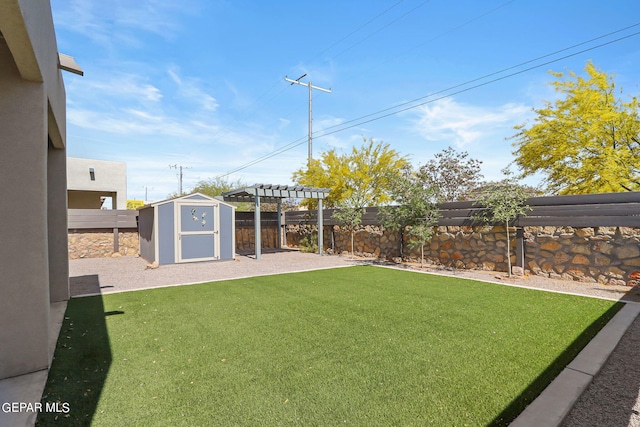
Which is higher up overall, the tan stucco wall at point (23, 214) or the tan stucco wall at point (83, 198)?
the tan stucco wall at point (83, 198)

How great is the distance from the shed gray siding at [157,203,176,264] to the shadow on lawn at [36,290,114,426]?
17.6 ft

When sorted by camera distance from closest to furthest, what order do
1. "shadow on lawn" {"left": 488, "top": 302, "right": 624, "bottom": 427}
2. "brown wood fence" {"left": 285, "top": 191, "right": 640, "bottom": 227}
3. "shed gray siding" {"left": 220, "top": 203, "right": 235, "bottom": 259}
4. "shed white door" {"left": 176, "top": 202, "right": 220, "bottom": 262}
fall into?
"shadow on lawn" {"left": 488, "top": 302, "right": 624, "bottom": 427}
"brown wood fence" {"left": 285, "top": 191, "right": 640, "bottom": 227}
"shed white door" {"left": 176, "top": 202, "right": 220, "bottom": 262}
"shed gray siding" {"left": 220, "top": 203, "right": 235, "bottom": 259}

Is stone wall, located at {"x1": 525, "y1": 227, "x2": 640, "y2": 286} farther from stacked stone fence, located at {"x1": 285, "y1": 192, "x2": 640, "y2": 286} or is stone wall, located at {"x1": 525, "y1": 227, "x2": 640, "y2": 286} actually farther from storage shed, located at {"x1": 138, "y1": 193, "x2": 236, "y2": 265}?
storage shed, located at {"x1": 138, "y1": 193, "x2": 236, "y2": 265}

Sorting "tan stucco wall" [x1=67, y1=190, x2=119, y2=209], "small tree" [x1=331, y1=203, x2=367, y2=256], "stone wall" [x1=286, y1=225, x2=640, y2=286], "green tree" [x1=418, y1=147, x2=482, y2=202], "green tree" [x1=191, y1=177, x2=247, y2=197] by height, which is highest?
"green tree" [x1=191, y1=177, x2=247, y2=197]

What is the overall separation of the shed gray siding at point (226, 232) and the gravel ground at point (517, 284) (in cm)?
51

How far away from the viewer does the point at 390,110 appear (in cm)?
1622

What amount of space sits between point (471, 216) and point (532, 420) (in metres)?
7.27

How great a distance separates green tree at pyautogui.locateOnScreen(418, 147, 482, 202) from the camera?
17.6 meters

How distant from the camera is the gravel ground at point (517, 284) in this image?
2.22m

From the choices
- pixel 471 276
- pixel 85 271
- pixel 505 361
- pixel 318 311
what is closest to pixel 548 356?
pixel 505 361

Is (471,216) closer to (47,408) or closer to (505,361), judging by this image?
(505,361)

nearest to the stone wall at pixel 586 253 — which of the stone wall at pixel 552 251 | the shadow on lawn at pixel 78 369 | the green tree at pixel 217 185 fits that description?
Answer: the stone wall at pixel 552 251

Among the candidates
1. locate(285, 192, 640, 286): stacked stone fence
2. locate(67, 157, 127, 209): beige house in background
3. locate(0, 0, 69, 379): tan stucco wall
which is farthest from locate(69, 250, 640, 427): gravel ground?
locate(67, 157, 127, 209): beige house in background

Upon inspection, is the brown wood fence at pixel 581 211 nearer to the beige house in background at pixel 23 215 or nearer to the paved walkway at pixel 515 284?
the paved walkway at pixel 515 284
